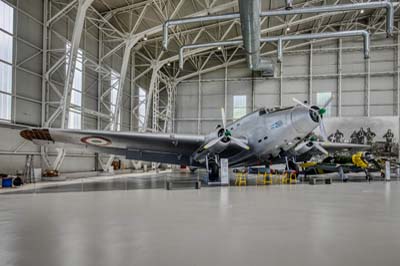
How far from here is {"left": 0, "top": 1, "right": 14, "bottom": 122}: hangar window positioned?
16.8 m

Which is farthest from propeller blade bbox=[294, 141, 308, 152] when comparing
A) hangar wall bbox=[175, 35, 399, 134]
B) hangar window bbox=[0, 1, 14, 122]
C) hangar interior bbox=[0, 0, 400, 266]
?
hangar wall bbox=[175, 35, 399, 134]

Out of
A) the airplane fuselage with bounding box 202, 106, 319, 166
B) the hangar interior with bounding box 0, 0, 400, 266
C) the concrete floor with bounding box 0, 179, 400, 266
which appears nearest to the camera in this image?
the concrete floor with bounding box 0, 179, 400, 266

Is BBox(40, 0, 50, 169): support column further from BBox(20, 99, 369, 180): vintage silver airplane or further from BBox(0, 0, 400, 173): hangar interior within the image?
BBox(20, 99, 369, 180): vintage silver airplane

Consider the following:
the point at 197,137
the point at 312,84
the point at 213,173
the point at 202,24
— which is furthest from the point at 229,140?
the point at 312,84

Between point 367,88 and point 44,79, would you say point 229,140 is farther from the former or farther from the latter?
point 367,88

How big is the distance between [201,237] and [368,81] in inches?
1528

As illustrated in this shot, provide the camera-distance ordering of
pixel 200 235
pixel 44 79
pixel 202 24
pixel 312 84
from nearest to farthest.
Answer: pixel 200 235, pixel 44 79, pixel 202 24, pixel 312 84

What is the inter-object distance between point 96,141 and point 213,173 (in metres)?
6.52

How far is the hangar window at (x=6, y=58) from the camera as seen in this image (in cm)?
1680

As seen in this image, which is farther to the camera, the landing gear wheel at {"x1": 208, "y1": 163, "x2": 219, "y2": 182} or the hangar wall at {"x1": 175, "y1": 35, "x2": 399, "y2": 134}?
the hangar wall at {"x1": 175, "y1": 35, "x2": 399, "y2": 134}

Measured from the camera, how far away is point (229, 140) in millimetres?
14133

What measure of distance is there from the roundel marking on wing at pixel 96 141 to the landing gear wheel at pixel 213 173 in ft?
18.5

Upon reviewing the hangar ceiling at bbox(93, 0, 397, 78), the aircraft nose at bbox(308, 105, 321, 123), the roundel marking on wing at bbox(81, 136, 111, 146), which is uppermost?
the hangar ceiling at bbox(93, 0, 397, 78)

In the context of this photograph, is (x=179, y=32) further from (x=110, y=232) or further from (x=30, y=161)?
(x=110, y=232)
